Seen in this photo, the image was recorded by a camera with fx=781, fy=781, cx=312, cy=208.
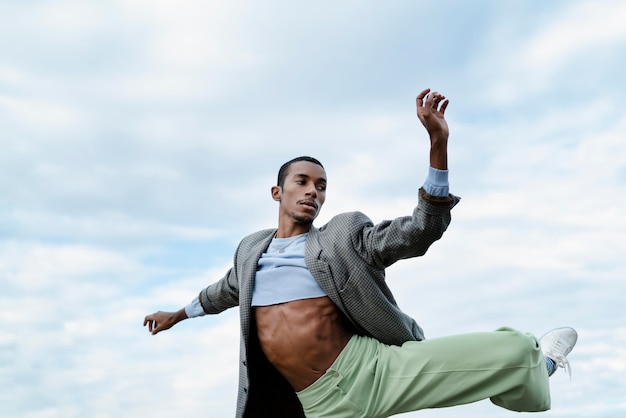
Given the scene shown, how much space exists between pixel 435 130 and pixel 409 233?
686 mm

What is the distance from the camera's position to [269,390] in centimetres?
598

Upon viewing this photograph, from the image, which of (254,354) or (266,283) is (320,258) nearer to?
(266,283)

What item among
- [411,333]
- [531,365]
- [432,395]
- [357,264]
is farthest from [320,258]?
[531,365]

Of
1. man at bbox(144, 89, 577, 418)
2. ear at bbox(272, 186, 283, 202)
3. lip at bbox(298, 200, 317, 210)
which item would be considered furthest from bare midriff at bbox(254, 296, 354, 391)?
ear at bbox(272, 186, 283, 202)

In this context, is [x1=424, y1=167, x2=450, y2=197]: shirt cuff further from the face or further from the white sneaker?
the white sneaker

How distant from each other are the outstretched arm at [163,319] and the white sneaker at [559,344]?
3.14 metres

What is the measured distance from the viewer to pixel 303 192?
5.88 m

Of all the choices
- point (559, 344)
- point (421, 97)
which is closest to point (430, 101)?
point (421, 97)

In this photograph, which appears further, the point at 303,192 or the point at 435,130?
the point at 303,192

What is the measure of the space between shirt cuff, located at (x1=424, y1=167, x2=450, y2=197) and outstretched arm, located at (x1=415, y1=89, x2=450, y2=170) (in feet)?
0.12

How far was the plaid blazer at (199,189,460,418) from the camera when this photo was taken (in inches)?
201

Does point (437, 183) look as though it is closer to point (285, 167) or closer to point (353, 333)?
point (353, 333)

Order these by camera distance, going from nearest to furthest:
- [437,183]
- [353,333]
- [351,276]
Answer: [437,183] → [351,276] → [353,333]

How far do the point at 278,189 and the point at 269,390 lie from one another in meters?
1.56
